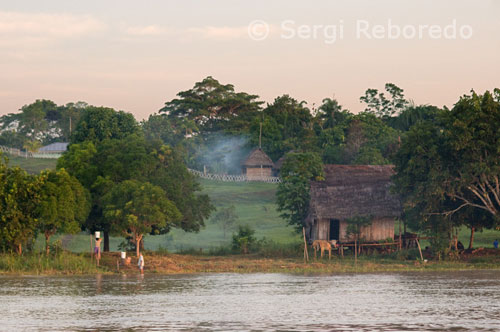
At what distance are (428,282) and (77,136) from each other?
28.0 metres

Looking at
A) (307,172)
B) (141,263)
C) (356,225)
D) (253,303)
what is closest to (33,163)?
(307,172)

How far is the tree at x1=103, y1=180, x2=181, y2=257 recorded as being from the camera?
4362 cm

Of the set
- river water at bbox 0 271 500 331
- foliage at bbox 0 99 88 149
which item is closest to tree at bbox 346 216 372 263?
river water at bbox 0 271 500 331

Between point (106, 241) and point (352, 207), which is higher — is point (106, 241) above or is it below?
below

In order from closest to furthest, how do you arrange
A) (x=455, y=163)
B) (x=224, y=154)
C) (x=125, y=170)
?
(x=455, y=163) < (x=125, y=170) < (x=224, y=154)

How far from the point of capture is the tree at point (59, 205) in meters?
42.6

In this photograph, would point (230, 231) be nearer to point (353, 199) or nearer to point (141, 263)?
point (353, 199)

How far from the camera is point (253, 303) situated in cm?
2914

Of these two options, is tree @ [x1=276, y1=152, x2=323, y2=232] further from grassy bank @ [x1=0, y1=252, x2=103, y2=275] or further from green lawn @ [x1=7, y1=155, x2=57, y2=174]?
green lawn @ [x1=7, y1=155, x2=57, y2=174]

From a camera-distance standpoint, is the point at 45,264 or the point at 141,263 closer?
the point at 45,264

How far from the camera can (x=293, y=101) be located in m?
113

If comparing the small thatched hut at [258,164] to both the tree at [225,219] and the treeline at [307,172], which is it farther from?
the treeline at [307,172]

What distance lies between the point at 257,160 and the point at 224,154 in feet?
23.7

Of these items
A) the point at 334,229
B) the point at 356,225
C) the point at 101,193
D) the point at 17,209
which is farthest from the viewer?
the point at 334,229
